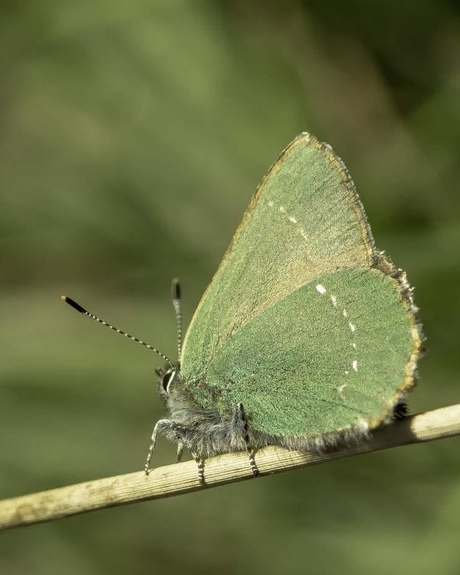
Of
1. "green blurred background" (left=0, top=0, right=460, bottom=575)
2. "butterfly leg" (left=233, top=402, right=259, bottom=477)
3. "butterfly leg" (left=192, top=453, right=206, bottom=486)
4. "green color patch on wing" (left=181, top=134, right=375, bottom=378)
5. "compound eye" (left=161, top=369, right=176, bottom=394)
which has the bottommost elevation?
"butterfly leg" (left=192, top=453, right=206, bottom=486)

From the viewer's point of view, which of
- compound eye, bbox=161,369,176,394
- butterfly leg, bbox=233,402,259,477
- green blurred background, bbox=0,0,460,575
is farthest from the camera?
green blurred background, bbox=0,0,460,575

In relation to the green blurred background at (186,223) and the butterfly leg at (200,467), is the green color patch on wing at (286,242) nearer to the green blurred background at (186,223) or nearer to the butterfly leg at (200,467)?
the butterfly leg at (200,467)

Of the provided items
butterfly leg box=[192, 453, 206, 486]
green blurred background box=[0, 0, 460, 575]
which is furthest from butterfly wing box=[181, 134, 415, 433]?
green blurred background box=[0, 0, 460, 575]

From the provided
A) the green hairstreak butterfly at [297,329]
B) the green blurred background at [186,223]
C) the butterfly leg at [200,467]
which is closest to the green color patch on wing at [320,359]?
the green hairstreak butterfly at [297,329]

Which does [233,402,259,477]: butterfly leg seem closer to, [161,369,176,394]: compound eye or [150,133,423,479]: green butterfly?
[150,133,423,479]: green butterfly

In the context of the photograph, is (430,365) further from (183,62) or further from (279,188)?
(183,62)

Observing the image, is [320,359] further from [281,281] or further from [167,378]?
[167,378]

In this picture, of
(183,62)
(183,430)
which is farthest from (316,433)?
(183,62)
